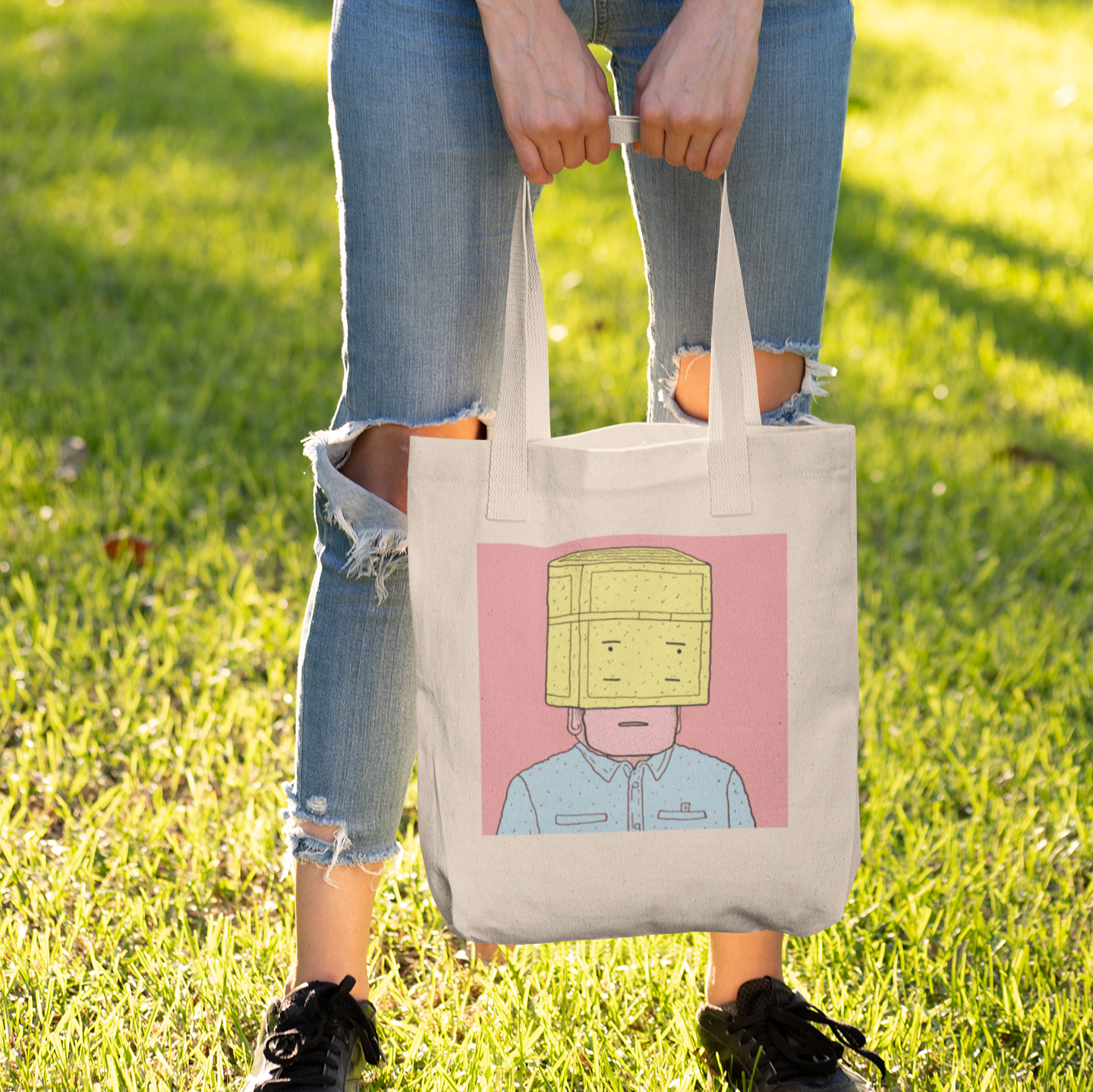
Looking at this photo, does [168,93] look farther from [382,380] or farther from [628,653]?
[628,653]

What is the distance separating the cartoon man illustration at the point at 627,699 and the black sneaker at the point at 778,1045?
1.03 feet

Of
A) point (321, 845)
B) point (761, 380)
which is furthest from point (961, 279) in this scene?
point (321, 845)

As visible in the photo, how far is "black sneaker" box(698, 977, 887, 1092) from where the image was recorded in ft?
4.17

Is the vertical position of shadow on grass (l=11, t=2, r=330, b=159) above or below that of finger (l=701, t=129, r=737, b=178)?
above

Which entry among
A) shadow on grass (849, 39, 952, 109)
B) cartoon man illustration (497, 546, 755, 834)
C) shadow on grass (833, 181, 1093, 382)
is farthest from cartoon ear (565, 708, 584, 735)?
shadow on grass (849, 39, 952, 109)

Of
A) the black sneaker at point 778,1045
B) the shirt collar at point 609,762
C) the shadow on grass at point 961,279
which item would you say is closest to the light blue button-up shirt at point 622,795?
the shirt collar at point 609,762

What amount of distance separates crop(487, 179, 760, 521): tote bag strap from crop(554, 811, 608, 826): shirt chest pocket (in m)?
0.31

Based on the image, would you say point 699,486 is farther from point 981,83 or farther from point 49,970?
point 981,83

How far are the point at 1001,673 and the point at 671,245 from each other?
1.25m

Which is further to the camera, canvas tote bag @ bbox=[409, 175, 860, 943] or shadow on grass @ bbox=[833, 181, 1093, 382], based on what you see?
shadow on grass @ bbox=[833, 181, 1093, 382]

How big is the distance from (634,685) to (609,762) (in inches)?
3.3

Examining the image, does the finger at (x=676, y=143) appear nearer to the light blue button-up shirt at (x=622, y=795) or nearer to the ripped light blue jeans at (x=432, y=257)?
the ripped light blue jeans at (x=432, y=257)

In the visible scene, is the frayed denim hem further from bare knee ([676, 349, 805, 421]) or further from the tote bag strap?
bare knee ([676, 349, 805, 421])

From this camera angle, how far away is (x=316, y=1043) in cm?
122
